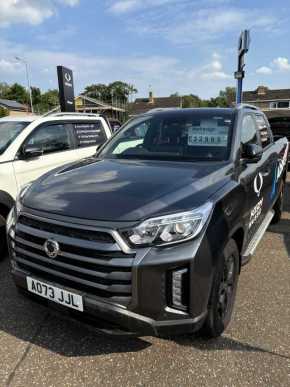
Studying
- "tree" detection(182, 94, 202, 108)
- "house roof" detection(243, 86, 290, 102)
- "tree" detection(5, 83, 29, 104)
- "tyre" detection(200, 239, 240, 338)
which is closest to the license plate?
"tyre" detection(200, 239, 240, 338)

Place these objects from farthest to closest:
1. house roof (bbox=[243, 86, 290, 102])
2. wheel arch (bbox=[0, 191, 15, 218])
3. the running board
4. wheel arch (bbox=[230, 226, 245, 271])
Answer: house roof (bbox=[243, 86, 290, 102])
wheel arch (bbox=[0, 191, 15, 218])
the running board
wheel arch (bbox=[230, 226, 245, 271])

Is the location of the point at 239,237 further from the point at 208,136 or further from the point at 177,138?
the point at 177,138

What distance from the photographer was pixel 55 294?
2.33 metres

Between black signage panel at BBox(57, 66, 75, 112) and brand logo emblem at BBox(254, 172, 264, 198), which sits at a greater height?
black signage panel at BBox(57, 66, 75, 112)

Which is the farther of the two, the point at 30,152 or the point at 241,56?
the point at 241,56

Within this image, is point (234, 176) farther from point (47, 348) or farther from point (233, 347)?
point (47, 348)

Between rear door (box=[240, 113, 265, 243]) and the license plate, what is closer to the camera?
the license plate

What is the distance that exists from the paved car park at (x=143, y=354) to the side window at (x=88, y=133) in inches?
131

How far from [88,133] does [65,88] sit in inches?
248

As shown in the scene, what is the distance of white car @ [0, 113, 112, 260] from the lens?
443 cm

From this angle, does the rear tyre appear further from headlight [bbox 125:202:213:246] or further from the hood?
headlight [bbox 125:202:213:246]

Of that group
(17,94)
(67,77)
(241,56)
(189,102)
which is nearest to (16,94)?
(17,94)

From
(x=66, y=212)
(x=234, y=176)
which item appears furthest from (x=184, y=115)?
(x=66, y=212)

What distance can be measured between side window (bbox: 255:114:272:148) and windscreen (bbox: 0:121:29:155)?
3314mm
